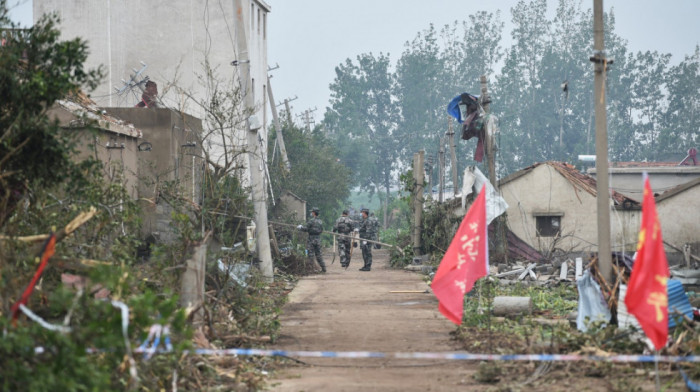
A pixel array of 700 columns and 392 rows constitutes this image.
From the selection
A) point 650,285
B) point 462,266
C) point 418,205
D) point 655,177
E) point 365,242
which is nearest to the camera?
point 650,285

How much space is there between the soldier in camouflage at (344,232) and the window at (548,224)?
6420mm

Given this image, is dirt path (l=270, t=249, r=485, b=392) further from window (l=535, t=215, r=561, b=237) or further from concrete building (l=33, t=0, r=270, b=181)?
concrete building (l=33, t=0, r=270, b=181)

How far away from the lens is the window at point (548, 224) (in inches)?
1223

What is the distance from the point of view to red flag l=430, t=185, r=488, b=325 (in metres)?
11.9

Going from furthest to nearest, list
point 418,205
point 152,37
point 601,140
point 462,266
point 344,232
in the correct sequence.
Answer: point 152,37
point 418,205
point 344,232
point 601,140
point 462,266

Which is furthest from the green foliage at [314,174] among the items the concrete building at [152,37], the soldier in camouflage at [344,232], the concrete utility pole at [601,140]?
the concrete utility pole at [601,140]

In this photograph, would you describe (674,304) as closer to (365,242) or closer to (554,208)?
(365,242)

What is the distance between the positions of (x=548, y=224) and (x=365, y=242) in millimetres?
6711

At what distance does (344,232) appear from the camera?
91.9ft

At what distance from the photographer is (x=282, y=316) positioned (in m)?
16.2

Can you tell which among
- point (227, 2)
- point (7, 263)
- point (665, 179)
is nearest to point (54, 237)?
point (7, 263)

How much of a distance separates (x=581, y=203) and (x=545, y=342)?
20.1 m

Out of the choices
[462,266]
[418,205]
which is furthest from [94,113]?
[418,205]

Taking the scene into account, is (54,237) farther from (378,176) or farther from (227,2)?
(378,176)
